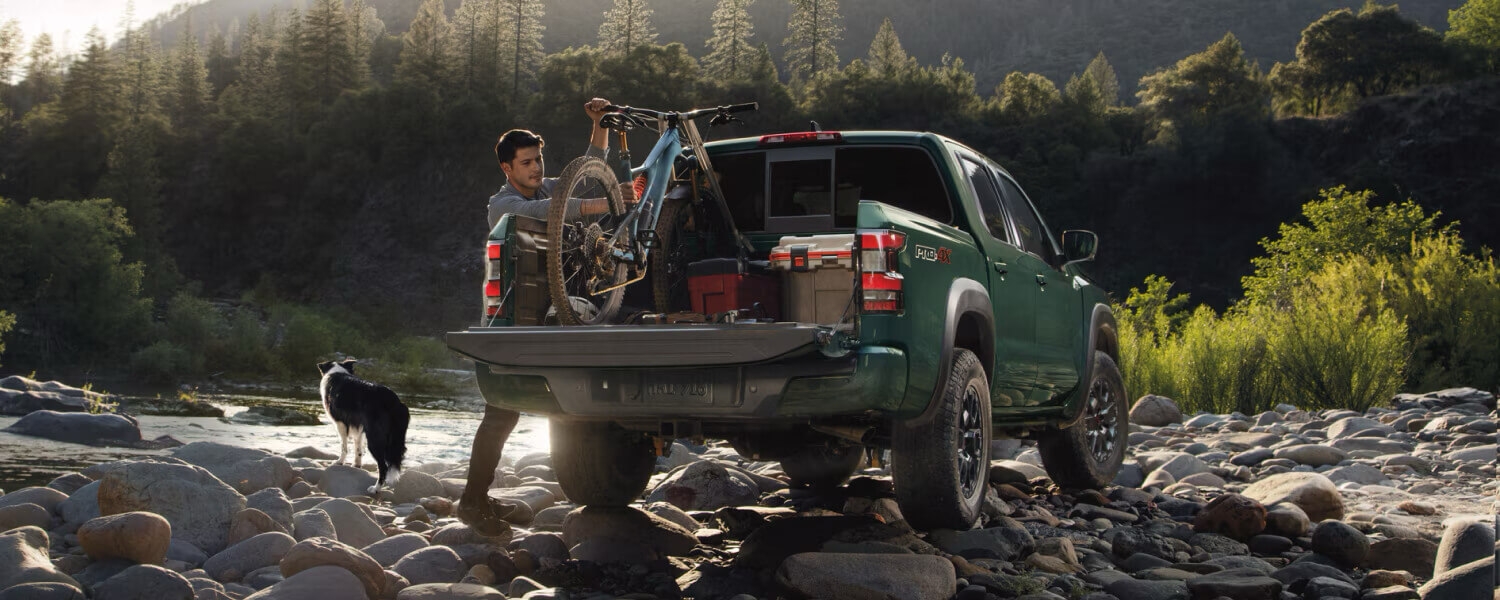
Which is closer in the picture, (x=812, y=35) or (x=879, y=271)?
(x=879, y=271)

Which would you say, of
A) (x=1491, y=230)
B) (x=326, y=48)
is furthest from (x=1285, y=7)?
(x=326, y=48)

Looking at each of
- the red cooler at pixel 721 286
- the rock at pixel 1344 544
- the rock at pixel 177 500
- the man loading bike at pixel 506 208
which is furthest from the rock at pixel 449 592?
the rock at pixel 1344 544

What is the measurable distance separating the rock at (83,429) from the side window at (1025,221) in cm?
1194

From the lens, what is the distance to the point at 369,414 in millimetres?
9172

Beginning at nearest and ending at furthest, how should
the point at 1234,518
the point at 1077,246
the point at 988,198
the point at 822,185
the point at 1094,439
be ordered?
the point at 1234,518 < the point at 822,185 < the point at 988,198 < the point at 1077,246 < the point at 1094,439

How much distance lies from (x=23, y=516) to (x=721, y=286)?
4.05 m

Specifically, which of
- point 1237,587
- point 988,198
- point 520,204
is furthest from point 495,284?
point 1237,587

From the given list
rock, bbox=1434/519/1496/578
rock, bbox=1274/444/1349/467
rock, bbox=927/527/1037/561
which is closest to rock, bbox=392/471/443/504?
rock, bbox=927/527/1037/561

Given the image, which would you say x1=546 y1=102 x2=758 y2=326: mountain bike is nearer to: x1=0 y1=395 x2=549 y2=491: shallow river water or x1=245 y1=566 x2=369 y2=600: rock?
x1=245 y1=566 x2=369 y2=600: rock

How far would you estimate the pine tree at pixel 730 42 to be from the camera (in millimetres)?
82188

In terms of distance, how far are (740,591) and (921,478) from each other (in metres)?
0.89

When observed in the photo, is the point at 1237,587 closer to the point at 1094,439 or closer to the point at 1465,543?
the point at 1465,543

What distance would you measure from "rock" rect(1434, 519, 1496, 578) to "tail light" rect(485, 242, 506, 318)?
12.7 feet

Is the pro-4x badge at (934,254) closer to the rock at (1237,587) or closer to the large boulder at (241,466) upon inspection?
the rock at (1237,587)
